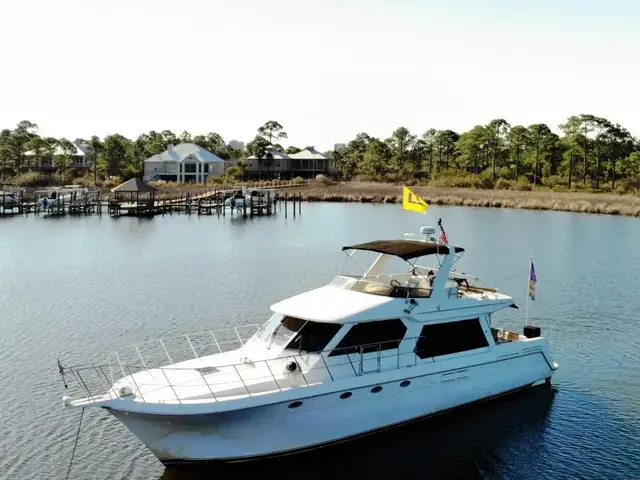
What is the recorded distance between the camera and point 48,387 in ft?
66.3

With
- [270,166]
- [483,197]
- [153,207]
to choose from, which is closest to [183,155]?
[270,166]

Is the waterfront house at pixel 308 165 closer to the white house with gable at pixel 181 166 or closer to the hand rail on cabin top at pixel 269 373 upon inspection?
the white house with gable at pixel 181 166

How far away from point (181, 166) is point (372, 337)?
111474 millimetres

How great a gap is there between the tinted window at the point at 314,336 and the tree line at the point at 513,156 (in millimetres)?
96195

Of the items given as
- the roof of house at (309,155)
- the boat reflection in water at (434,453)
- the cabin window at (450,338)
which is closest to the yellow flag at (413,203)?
the cabin window at (450,338)

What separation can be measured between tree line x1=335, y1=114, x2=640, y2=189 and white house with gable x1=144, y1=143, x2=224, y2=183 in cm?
2700

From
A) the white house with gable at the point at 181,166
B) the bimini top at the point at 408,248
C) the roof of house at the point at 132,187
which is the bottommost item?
the bimini top at the point at 408,248

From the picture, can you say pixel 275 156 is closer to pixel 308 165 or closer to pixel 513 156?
pixel 308 165

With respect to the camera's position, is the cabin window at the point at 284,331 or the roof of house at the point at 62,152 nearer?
the cabin window at the point at 284,331

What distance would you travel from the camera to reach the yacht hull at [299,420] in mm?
14164

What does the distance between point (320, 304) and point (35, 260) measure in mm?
32310

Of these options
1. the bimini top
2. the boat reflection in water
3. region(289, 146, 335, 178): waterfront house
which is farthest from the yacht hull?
region(289, 146, 335, 178): waterfront house

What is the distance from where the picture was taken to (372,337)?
640 inches

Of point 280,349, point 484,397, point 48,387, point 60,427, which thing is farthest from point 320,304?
point 48,387
